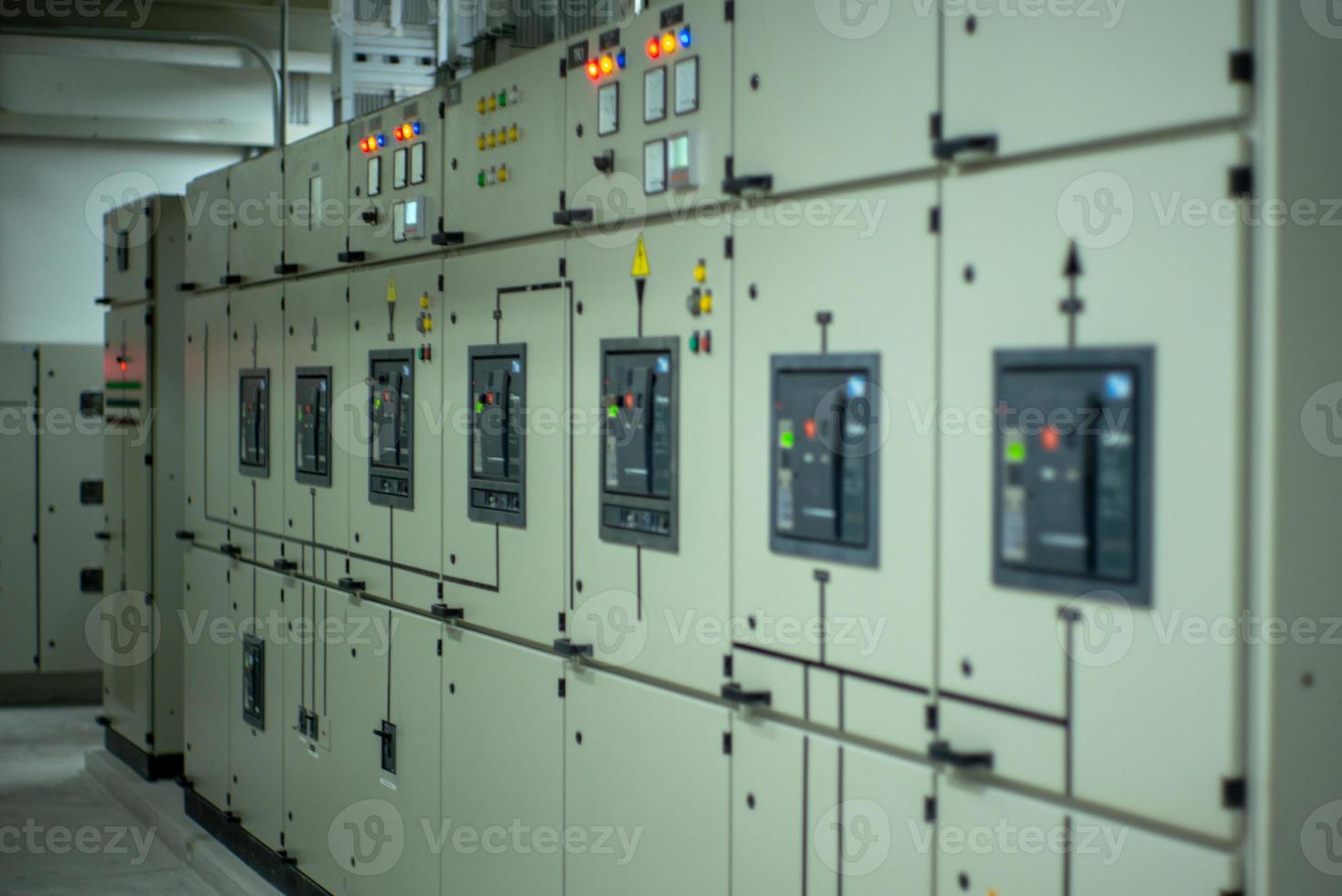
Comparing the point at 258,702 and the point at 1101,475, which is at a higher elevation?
the point at 1101,475

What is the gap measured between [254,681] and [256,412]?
1.13 m

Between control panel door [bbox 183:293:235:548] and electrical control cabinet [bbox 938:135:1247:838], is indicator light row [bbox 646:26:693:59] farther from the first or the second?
control panel door [bbox 183:293:235:548]

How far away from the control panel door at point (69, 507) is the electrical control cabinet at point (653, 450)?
607 cm

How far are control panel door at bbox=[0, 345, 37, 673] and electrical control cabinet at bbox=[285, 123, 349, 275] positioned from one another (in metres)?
3.98

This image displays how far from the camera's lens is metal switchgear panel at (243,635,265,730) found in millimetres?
5625

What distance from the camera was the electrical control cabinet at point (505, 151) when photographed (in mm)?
3738

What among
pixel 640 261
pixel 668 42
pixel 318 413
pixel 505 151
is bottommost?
pixel 318 413

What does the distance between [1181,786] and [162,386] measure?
19.2ft

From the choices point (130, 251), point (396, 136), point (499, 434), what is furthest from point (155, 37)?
point (499, 434)

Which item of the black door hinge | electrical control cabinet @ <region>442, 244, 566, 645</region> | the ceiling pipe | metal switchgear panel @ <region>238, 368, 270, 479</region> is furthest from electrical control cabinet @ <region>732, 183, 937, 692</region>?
the ceiling pipe

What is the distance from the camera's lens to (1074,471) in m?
2.26

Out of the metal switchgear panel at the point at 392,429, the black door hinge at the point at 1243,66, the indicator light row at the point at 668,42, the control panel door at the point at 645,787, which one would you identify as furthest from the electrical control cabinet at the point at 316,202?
the black door hinge at the point at 1243,66

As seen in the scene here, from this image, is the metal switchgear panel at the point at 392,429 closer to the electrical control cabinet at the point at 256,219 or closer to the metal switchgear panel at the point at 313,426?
the metal switchgear panel at the point at 313,426

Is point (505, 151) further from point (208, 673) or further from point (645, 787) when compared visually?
point (208, 673)
